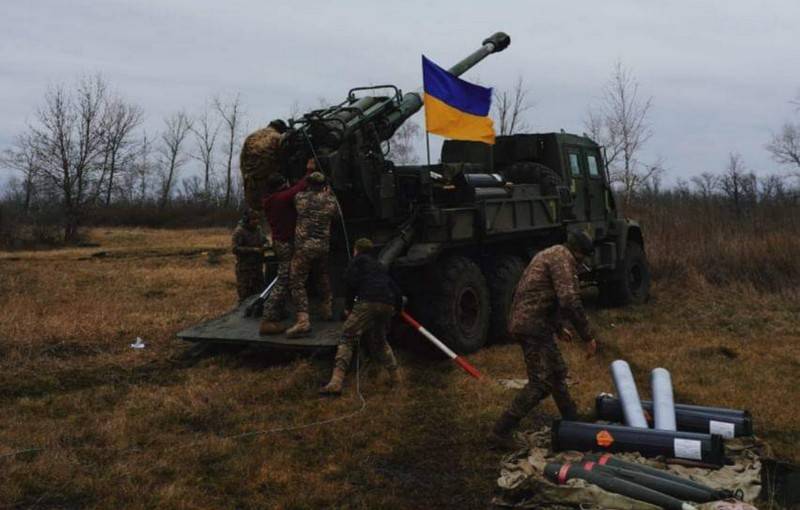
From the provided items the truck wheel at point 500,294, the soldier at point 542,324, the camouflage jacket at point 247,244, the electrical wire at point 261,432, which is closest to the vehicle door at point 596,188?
the truck wheel at point 500,294

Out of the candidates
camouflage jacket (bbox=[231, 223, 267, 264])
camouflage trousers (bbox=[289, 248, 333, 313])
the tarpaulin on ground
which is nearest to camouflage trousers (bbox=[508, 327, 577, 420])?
the tarpaulin on ground

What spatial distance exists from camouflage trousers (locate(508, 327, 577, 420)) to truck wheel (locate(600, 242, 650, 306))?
739 cm

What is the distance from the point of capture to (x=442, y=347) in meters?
7.98

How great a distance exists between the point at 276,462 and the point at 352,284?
8.05ft

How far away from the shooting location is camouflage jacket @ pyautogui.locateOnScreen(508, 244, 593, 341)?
18.6 ft

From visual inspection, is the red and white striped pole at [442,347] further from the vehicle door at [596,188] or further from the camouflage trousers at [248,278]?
the vehicle door at [596,188]

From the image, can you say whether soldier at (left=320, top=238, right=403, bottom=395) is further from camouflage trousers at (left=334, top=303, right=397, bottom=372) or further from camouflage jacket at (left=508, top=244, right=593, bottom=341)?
camouflage jacket at (left=508, top=244, right=593, bottom=341)

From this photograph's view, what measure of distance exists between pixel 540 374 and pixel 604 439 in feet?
2.36

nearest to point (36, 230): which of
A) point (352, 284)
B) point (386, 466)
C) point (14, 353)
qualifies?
point (14, 353)

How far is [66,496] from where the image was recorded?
4773mm

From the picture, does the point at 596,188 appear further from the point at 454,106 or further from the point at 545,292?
the point at 545,292

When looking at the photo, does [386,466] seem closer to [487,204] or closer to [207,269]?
[487,204]

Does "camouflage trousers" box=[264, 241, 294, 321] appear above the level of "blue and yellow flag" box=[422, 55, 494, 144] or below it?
below

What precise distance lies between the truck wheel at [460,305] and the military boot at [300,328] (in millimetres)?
1498
